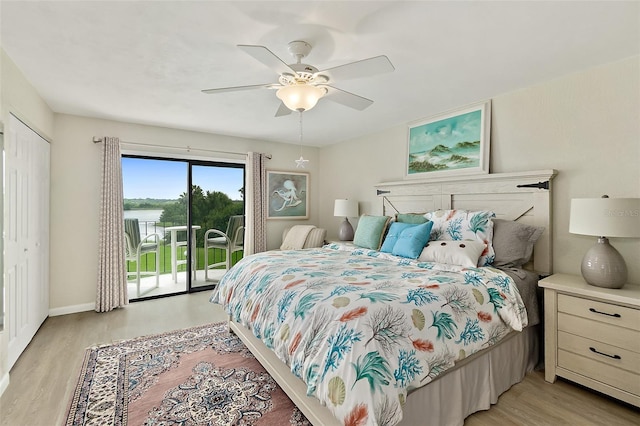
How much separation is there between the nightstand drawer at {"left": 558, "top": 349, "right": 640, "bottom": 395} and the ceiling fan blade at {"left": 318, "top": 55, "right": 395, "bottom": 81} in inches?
94.1

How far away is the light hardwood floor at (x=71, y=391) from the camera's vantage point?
1872 mm

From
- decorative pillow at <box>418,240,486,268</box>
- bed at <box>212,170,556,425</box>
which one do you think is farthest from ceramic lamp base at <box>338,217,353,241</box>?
decorative pillow at <box>418,240,486,268</box>

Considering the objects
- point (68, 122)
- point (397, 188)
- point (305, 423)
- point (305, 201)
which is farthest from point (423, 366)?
point (68, 122)

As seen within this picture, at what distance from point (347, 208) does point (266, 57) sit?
300 centimetres

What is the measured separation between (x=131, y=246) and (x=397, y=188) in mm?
3841

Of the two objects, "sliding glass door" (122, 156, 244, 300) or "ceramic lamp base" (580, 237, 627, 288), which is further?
"sliding glass door" (122, 156, 244, 300)

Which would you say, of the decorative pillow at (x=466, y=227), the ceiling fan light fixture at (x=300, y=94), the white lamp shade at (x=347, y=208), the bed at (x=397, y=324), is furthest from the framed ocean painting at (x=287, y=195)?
the ceiling fan light fixture at (x=300, y=94)

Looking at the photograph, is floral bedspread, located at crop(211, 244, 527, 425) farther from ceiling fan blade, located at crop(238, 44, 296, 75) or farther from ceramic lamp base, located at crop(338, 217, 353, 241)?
ceramic lamp base, located at crop(338, 217, 353, 241)

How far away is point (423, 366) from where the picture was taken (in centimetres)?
153

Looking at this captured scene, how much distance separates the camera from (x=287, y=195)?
17.6 feet

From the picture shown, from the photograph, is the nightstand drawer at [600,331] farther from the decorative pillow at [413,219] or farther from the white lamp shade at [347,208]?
the white lamp shade at [347,208]

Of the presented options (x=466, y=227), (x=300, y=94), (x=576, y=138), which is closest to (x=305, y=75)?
(x=300, y=94)

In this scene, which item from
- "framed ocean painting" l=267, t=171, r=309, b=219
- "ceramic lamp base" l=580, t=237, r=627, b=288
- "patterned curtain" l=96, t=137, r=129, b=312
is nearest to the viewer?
"ceramic lamp base" l=580, t=237, r=627, b=288

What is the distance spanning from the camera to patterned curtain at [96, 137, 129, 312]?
3799mm
